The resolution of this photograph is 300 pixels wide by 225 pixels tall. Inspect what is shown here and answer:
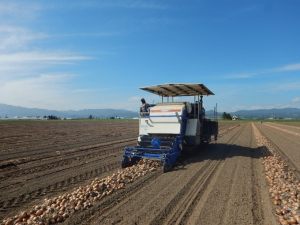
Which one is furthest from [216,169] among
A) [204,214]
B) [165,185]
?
[204,214]

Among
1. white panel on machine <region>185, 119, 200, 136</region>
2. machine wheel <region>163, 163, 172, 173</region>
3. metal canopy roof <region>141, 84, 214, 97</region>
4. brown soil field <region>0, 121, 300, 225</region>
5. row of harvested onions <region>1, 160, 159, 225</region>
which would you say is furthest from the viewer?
metal canopy roof <region>141, 84, 214, 97</region>

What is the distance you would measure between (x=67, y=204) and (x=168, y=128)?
24.9 feet

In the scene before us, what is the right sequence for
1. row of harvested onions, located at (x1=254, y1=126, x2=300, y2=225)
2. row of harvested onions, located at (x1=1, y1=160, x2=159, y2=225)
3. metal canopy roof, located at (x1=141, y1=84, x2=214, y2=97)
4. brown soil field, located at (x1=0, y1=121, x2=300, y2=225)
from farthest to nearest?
metal canopy roof, located at (x1=141, y1=84, x2=214, y2=97), brown soil field, located at (x1=0, y1=121, x2=300, y2=225), row of harvested onions, located at (x1=254, y1=126, x2=300, y2=225), row of harvested onions, located at (x1=1, y1=160, x2=159, y2=225)

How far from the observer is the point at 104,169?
13625 mm

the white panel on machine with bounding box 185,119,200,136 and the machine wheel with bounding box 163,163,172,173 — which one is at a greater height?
the white panel on machine with bounding box 185,119,200,136

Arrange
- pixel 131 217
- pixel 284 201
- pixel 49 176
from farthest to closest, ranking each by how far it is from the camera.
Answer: pixel 49 176 → pixel 284 201 → pixel 131 217

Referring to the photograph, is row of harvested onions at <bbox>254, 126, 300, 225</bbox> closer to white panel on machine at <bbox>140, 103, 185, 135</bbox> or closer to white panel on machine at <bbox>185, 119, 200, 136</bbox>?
white panel on machine at <bbox>185, 119, 200, 136</bbox>

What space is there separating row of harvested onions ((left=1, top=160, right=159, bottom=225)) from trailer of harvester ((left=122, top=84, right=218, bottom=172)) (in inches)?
89.6

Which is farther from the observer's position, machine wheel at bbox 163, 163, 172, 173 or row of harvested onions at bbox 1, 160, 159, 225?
machine wheel at bbox 163, 163, 172, 173

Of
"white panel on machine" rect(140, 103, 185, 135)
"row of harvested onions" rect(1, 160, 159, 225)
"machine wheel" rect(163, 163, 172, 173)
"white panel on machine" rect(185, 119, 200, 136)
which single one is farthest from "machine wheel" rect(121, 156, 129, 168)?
"white panel on machine" rect(185, 119, 200, 136)

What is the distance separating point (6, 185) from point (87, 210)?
164 inches

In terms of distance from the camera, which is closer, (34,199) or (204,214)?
(204,214)

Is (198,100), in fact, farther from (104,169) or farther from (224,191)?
(224,191)

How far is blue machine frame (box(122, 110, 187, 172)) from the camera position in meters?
13.2
